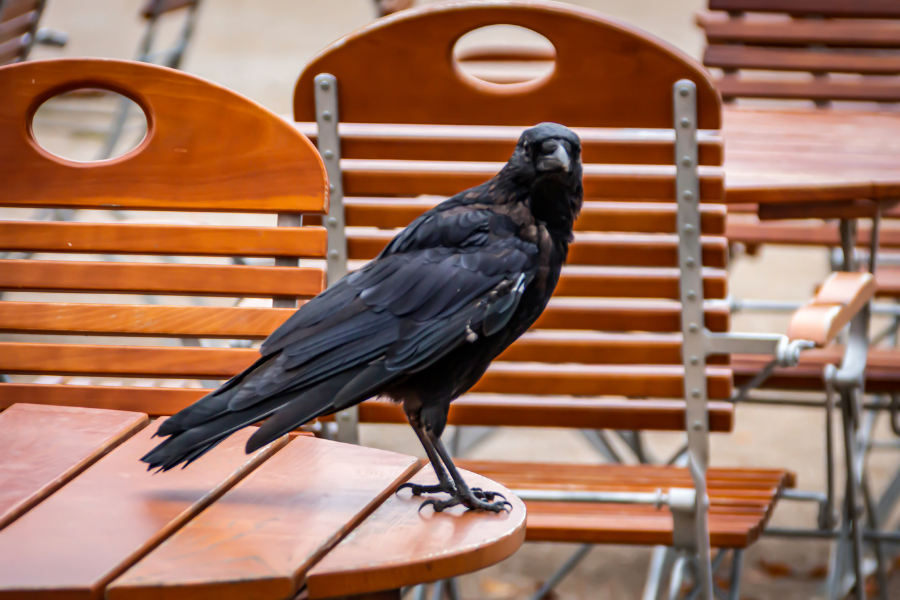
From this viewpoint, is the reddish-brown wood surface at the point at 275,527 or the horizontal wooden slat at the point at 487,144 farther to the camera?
the horizontal wooden slat at the point at 487,144

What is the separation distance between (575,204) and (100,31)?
994cm

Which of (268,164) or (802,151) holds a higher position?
(268,164)

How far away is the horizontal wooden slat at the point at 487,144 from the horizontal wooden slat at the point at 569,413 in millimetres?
472

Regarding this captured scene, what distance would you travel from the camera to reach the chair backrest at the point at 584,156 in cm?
171

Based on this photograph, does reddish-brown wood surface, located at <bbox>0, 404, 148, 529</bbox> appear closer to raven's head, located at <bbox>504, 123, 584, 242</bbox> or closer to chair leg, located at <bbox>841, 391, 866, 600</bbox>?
raven's head, located at <bbox>504, 123, 584, 242</bbox>

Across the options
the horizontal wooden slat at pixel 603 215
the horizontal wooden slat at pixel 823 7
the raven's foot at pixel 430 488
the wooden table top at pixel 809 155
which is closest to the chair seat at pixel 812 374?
the wooden table top at pixel 809 155

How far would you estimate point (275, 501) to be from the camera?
3.80 ft

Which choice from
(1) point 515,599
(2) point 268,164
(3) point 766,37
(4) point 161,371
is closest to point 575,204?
(2) point 268,164

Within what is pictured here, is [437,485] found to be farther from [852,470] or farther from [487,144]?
[852,470]

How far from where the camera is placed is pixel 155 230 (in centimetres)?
163

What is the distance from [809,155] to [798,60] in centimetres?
136

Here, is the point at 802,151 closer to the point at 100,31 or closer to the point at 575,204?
the point at 575,204

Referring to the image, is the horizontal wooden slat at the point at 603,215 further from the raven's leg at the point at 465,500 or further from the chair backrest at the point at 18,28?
the chair backrest at the point at 18,28

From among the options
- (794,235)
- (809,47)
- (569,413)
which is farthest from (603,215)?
(809,47)
